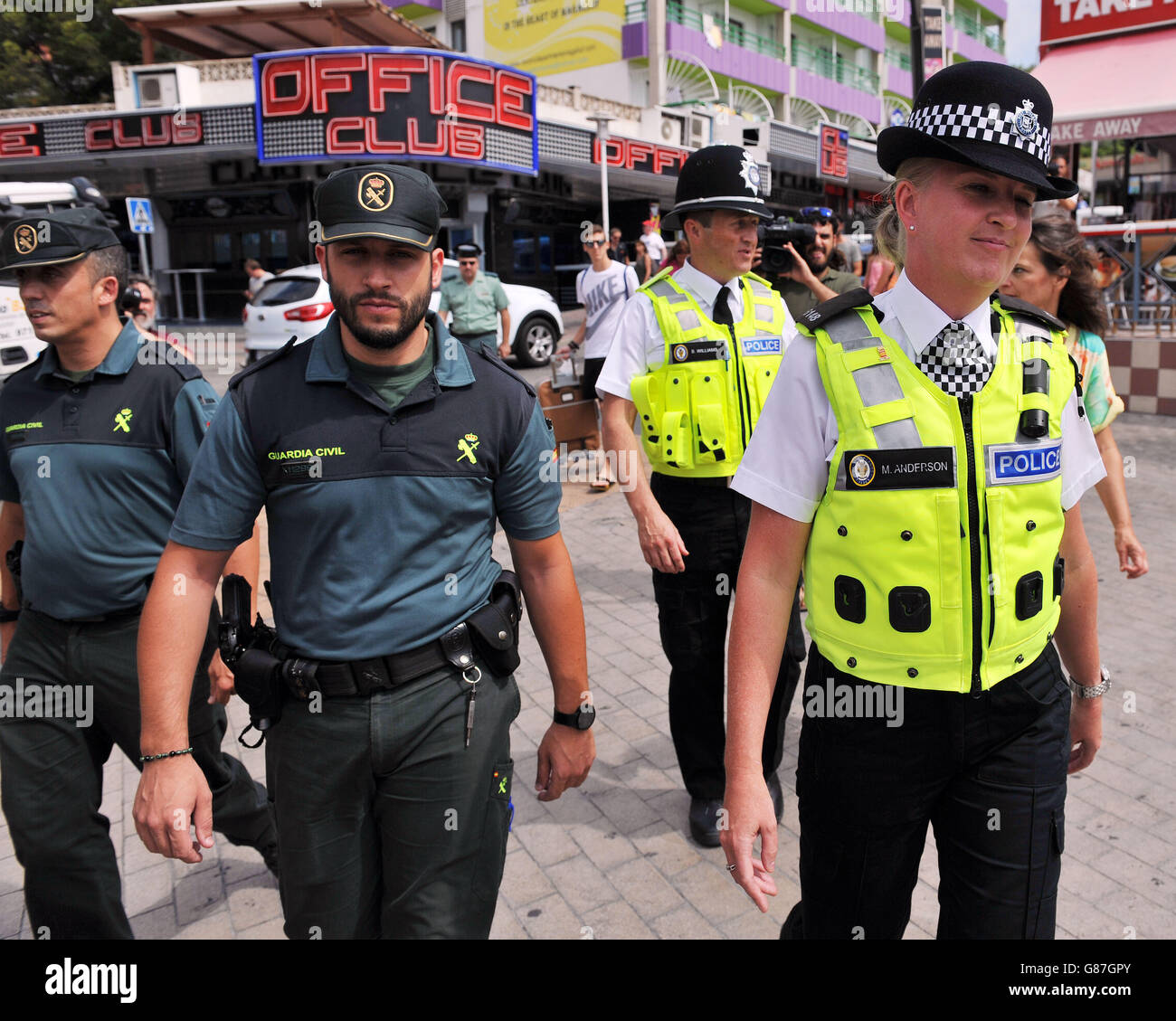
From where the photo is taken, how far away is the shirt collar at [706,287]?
3.69 meters

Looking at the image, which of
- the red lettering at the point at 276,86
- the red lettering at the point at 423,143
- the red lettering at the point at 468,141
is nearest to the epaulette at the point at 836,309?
the red lettering at the point at 423,143

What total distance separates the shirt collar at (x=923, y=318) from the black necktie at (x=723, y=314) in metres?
1.68

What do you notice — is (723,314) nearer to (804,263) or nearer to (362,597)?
(804,263)

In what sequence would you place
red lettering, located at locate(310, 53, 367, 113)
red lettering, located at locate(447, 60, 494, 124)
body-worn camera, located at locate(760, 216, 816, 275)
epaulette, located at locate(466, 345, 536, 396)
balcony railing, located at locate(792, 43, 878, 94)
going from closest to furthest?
1. epaulette, located at locate(466, 345, 536, 396)
2. body-worn camera, located at locate(760, 216, 816, 275)
3. red lettering, located at locate(310, 53, 367, 113)
4. red lettering, located at locate(447, 60, 494, 124)
5. balcony railing, located at locate(792, 43, 878, 94)

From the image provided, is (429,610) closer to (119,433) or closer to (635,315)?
(119,433)

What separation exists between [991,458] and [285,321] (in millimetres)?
13248

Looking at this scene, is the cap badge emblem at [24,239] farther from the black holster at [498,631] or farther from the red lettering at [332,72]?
the red lettering at [332,72]

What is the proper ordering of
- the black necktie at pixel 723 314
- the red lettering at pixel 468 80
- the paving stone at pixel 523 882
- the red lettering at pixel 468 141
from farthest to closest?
the red lettering at pixel 468 141 < the red lettering at pixel 468 80 < the black necktie at pixel 723 314 < the paving stone at pixel 523 882

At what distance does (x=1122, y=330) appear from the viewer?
11391 mm

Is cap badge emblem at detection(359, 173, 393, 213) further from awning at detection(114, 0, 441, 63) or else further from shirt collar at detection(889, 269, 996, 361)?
awning at detection(114, 0, 441, 63)

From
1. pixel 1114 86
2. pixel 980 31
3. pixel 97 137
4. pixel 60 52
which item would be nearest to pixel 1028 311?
pixel 1114 86

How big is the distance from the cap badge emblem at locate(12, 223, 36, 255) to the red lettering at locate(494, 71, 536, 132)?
19625 mm

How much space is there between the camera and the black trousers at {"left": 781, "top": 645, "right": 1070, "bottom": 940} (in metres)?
1.94

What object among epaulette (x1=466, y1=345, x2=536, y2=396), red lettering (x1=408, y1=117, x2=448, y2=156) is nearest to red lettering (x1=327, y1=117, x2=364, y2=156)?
red lettering (x1=408, y1=117, x2=448, y2=156)
